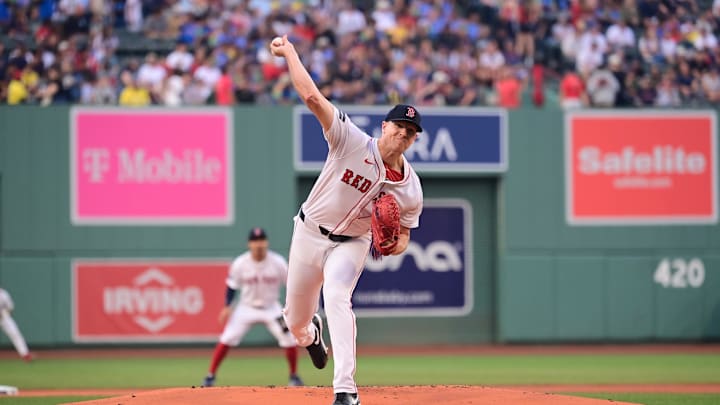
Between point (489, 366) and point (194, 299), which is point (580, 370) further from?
point (194, 299)

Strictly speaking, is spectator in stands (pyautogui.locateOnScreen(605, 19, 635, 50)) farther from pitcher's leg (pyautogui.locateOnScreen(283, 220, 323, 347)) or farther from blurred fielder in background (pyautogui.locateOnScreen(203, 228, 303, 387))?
pitcher's leg (pyautogui.locateOnScreen(283, 220, 323, 347))

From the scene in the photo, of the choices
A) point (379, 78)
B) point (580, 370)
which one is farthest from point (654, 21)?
point (580, 370)

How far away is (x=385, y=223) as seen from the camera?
7559mm

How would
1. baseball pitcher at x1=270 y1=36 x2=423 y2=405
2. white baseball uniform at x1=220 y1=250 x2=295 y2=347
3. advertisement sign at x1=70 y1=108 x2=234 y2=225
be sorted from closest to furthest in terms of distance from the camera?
baseball pitcher at x1=270 y1=36 x2=423 y2=405 < white baseball uniform at x1=220 y1=250 x2=295 y2=347 < advertisement sign at x1=70 y1=108 x2=234 y2=225

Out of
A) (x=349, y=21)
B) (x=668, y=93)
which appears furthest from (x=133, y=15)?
(x=668, y=93)

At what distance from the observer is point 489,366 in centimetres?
1570

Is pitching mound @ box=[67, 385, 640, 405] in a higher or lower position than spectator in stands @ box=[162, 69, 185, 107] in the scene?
lower

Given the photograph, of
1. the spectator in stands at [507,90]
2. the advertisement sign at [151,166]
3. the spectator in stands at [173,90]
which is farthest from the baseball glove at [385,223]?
the spectator in stands at [507,90]

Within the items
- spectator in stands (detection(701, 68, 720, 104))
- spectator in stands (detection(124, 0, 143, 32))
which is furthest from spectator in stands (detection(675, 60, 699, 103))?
spectator in stands (detection(124, 0, 143, 32))

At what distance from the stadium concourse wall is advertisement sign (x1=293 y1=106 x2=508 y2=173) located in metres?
0.14

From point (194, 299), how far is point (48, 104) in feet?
13.3

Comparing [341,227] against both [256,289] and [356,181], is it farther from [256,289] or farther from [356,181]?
[256,289]

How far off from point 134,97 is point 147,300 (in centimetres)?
341

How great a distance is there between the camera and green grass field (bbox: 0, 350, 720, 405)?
13.1 meters
